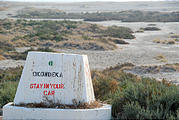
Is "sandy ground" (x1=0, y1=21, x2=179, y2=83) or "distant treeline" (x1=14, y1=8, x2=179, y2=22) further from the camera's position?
"distant treeline" (x1=14, y1=8, x2=179, y2=22)

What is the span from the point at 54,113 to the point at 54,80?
2.12 ft

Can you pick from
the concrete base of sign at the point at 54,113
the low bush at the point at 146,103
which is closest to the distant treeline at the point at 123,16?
the low bush at the point at 146,103

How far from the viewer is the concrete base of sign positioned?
6355 mm

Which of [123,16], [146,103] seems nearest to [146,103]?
[146,103]

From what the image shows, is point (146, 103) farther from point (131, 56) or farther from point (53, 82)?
point (131, 56)

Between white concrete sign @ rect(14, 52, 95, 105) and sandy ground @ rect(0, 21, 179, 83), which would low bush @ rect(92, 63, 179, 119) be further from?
sandy ground @ rect(0, 21, 179, 83)

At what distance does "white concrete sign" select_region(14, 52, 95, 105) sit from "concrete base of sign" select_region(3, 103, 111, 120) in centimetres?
28

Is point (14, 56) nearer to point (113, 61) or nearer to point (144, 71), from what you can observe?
point (113, 61)

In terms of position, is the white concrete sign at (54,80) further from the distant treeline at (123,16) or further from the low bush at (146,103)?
the distant treeline at (123,16)

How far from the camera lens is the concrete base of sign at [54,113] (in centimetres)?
636

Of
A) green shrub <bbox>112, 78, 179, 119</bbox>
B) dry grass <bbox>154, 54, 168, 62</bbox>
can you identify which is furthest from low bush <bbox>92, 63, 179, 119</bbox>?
dry grass <bbox>154, 54, 168, 62</bbox>

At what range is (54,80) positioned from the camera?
6660 millimetres

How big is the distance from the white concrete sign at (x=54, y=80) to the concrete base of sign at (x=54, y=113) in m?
0.28

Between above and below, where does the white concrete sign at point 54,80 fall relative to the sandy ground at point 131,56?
above
